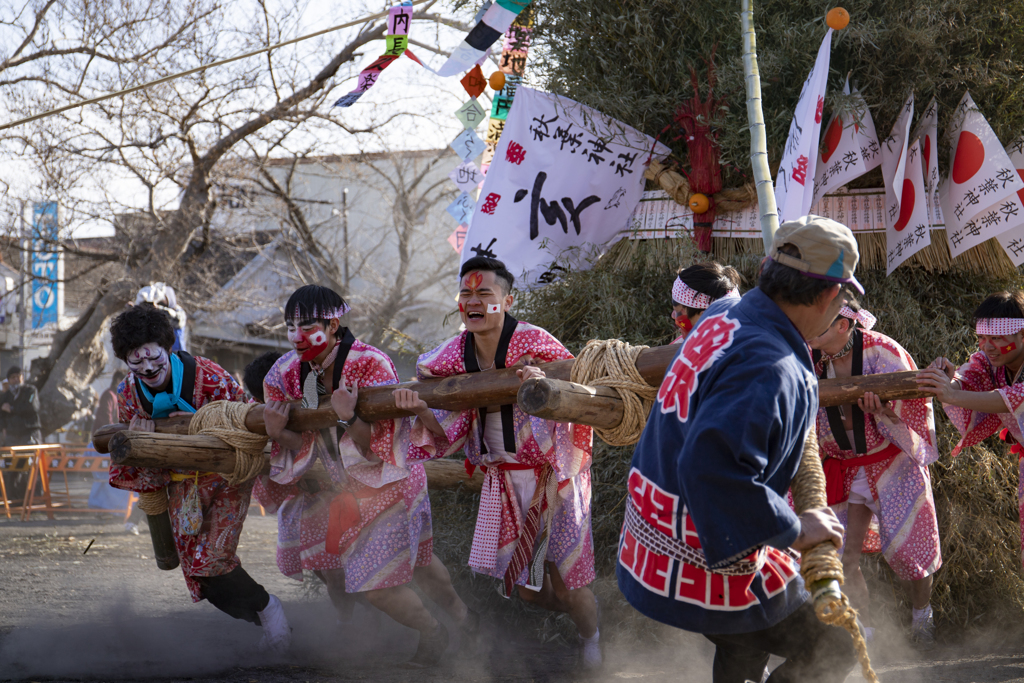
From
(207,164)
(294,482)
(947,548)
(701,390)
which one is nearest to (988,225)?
(947,548)

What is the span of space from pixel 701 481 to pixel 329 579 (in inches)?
131

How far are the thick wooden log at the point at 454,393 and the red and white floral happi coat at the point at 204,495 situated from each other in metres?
0.48

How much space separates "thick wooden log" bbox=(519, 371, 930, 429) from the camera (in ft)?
9.55

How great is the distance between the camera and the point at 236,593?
417cm

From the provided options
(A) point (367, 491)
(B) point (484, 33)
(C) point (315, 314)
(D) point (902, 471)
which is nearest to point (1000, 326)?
(D) point (902, 471)

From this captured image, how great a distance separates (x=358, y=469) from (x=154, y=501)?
1191 mm

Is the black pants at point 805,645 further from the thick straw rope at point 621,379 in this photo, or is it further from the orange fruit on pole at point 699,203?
the orange fruit on pole at point 699,203

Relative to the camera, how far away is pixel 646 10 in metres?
5.05

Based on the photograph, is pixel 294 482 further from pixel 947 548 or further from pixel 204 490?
pixel 947 548

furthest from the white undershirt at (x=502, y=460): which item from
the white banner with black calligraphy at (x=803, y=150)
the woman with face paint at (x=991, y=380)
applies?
the white banner with black calligraphy at (x=803, y=150)

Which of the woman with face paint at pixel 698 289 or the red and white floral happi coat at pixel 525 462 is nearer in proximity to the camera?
the woman with face paint at pixel 698 289

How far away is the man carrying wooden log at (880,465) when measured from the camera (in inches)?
145

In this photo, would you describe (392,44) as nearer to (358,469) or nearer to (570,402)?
(358,469)

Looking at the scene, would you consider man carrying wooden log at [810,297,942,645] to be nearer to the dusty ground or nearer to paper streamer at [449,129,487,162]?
the dusty ground
